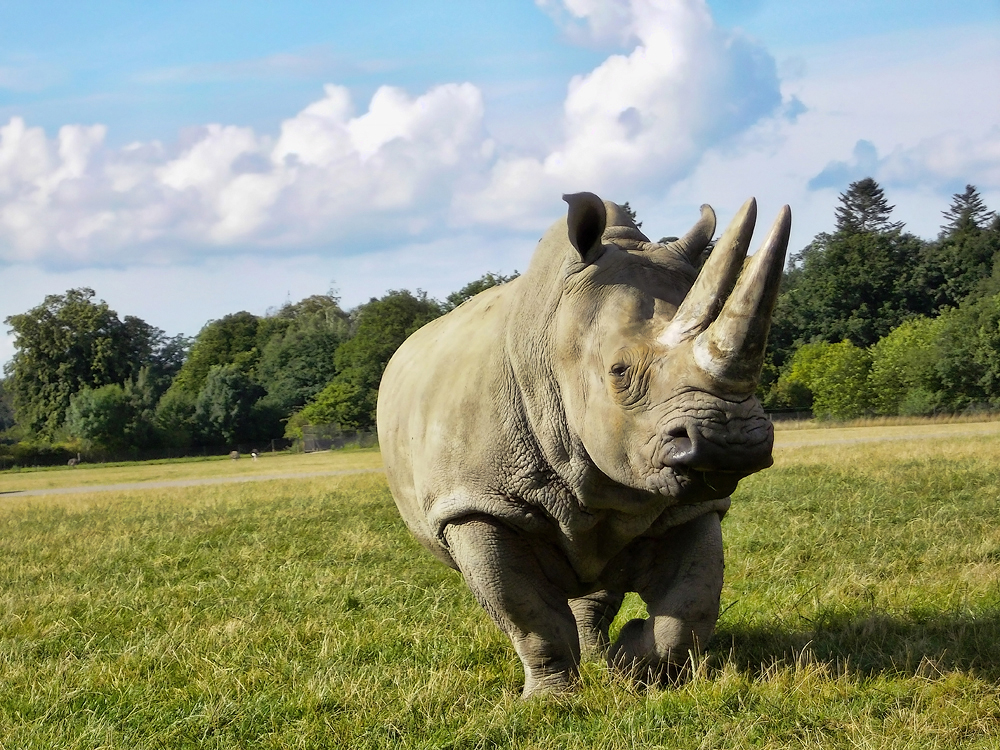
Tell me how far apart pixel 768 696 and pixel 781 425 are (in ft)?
132

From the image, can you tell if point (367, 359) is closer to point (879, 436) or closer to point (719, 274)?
point (879, 436)

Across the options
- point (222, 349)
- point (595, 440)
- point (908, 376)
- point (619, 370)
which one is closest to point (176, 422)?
point (222, 349)

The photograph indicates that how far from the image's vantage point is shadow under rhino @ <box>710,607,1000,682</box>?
4.54 meters

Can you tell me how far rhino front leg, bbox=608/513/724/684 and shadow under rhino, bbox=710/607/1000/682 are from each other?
29cm

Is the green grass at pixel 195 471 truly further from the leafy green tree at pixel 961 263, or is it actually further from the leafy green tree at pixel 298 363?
the leafy green tree at pixel 961 263

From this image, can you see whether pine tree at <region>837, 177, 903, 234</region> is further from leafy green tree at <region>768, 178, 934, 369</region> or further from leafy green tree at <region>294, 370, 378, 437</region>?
leafy green tree at <region>294, 370, 378, 437</region>

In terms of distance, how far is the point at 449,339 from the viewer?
534cm

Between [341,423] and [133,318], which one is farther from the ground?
[133,318]

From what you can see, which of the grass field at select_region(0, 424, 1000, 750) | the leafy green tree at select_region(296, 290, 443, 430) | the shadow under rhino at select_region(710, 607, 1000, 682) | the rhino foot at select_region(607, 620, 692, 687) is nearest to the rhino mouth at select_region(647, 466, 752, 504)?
the grass field at select_region(0, 424, 1000, 750)

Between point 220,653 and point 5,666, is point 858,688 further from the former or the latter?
point 5,666

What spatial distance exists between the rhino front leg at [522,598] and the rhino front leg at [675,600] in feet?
0.84

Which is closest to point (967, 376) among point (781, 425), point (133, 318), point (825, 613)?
point (781, 425)

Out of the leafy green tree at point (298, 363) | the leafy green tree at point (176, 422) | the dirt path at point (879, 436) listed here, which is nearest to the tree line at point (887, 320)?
the dirt path at point (879, 436)

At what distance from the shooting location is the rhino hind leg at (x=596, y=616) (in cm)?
527
